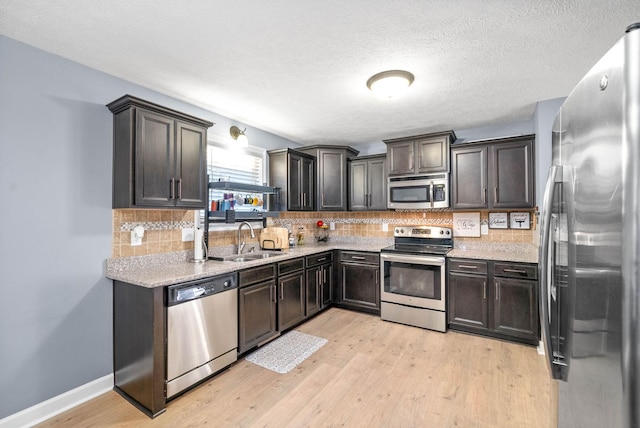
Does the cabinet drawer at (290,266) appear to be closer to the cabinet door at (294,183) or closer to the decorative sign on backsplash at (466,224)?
the cabinet door at (294,183)

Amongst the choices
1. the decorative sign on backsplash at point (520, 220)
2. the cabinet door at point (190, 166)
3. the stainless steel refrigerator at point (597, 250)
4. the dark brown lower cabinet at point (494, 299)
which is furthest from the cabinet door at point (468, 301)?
the cabinet door at point (190, 166)

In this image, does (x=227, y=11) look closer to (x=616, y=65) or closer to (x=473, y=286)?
(x=616, y=65)

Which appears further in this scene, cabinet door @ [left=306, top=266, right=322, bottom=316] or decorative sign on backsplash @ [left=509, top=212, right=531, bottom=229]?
cabinet door @ [left=306, top=266, right=322, bottom=316]

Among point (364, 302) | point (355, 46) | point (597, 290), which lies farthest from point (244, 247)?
point (597, 290)

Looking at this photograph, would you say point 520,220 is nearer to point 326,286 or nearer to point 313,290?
point 326,286

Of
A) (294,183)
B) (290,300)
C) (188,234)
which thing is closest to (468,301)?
(290,300)

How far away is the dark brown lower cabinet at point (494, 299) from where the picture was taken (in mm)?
3064

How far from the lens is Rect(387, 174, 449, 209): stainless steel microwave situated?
3787mm

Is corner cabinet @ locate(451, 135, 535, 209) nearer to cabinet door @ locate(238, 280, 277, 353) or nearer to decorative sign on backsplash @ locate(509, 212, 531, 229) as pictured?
decorative sign on backsplash @ locate(509, 212, 531, 229)

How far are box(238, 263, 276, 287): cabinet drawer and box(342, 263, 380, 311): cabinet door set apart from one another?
1.38 m

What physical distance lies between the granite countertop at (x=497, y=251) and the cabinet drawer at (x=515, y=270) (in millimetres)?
62

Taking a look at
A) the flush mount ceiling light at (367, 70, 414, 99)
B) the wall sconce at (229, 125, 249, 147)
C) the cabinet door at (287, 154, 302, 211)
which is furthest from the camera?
the cabinet door at (287, 154, 302, 211)

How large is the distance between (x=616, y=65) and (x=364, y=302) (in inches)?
147

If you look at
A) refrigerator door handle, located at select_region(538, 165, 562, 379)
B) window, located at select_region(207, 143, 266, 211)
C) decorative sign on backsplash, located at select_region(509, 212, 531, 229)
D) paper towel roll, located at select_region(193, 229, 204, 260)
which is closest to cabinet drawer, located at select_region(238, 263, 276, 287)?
paper towel roll, located at select_region(193, 229, 204, 260)
